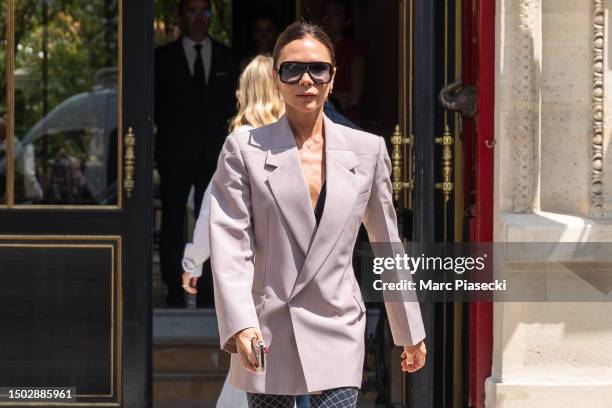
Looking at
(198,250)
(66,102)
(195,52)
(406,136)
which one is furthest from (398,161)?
(195,52)

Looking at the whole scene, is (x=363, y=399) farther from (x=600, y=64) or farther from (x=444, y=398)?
(x=600, y=64)

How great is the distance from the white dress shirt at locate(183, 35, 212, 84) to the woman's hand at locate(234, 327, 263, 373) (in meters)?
4.81

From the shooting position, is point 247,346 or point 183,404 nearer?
point 247,346

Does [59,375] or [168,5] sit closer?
[59,375]

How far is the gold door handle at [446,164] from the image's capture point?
6.43 metres

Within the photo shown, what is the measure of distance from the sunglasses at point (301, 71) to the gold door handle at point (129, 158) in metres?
2.21

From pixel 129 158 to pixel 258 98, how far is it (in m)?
1.00

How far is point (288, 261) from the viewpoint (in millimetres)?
4316

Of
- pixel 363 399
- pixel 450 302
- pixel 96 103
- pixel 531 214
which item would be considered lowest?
pixel 363 399

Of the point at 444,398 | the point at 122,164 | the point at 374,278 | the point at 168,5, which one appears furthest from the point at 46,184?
the point at 168,5

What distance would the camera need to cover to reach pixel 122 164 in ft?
21.5

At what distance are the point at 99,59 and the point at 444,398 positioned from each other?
2.79m

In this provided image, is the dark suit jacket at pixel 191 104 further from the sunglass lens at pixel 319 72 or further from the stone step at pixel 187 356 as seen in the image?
the sunglass lens at pixel 319 72

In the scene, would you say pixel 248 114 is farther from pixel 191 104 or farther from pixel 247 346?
pixel 191 104
